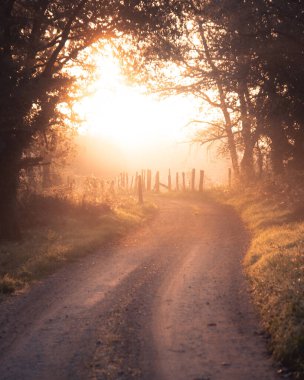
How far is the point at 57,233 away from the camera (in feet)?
68.3

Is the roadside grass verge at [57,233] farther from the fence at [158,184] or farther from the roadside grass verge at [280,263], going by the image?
→ the fence at [158,184]

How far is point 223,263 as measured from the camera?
15.6 m

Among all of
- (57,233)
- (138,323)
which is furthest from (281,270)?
(57,233)

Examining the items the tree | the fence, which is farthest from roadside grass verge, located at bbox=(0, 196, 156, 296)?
the fence

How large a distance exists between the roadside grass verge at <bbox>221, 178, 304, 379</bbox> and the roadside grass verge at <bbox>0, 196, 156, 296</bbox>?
579cm

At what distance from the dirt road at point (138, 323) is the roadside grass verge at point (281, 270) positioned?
342 mm

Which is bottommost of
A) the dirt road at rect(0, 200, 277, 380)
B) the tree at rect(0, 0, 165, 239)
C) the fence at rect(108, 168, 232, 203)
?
the dirt road at rect(0, 200, 277, 380)

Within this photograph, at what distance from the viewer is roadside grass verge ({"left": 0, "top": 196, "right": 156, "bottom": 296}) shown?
48.9 ft

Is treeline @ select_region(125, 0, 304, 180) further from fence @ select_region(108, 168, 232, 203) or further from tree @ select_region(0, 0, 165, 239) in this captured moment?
fence @ select_region(108, 168, 232, 203)

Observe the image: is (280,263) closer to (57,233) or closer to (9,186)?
(57,233)

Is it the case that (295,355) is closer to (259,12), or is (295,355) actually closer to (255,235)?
(255,235)

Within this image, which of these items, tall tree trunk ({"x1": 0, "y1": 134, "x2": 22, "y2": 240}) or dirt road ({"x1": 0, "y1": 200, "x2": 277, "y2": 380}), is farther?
tall tree trunk ({"x1": 0, "y1": 134, "x2": 22, "y2": 240})

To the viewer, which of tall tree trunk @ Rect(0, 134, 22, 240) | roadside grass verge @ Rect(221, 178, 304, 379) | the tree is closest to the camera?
roadside grass verge @ Rect(221, 178, 304, 379)

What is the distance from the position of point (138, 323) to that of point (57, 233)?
11.5 m
